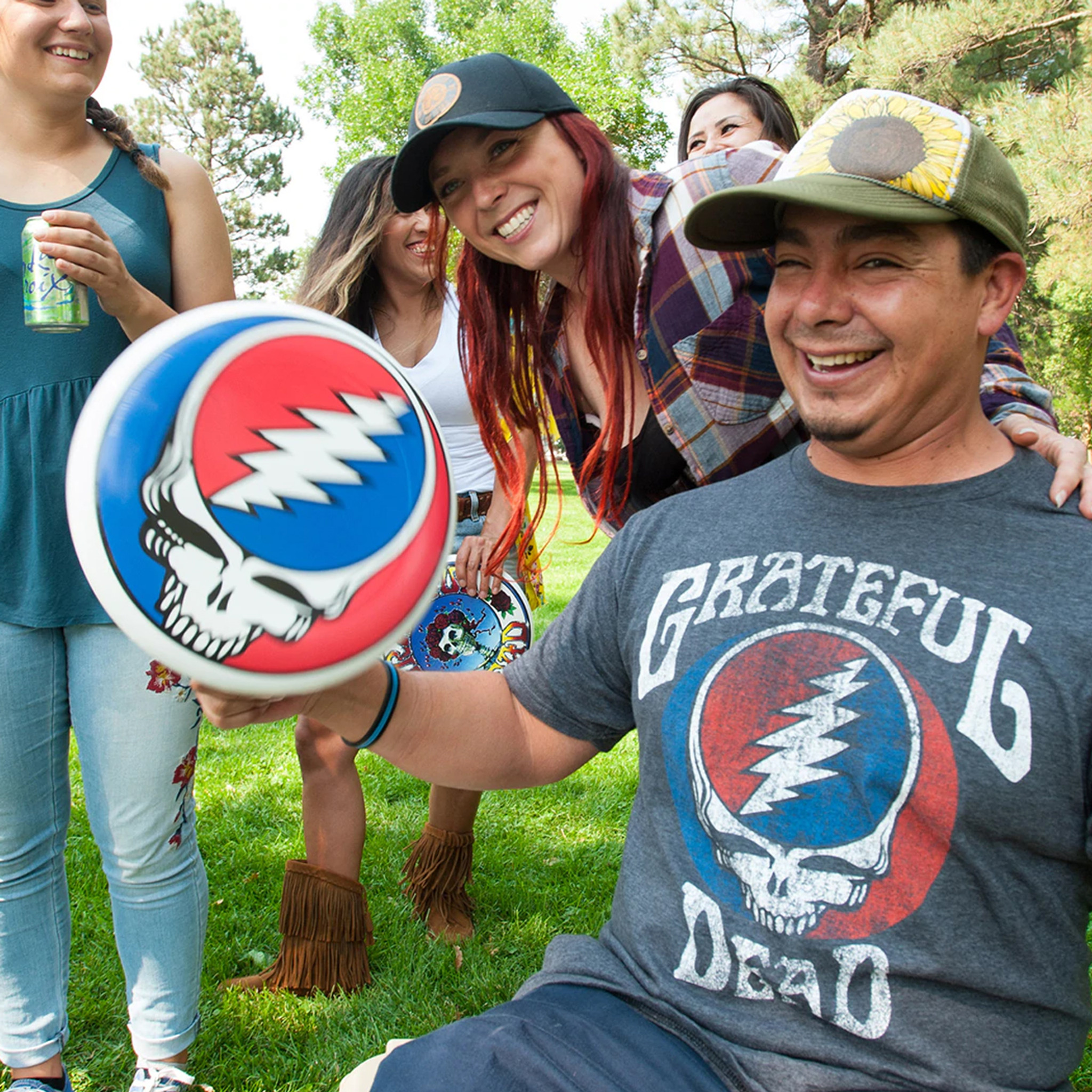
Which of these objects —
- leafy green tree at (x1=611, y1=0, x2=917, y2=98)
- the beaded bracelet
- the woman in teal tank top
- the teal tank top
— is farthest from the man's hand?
leafy green tree at (x1=611, y1=0, x2=917, y2=98)

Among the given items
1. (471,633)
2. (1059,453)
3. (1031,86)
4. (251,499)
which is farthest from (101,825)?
(1031,86)

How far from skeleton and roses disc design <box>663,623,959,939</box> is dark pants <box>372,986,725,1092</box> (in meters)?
0.22

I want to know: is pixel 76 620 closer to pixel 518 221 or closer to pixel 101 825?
pixel 101 825

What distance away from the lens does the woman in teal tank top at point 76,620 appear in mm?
2014

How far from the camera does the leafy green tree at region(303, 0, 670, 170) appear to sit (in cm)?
2542

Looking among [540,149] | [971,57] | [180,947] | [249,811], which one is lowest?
[249,811]

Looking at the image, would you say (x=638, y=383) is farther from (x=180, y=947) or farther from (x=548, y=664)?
(x=180, y=947)

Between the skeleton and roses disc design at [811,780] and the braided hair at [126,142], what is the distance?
160cm

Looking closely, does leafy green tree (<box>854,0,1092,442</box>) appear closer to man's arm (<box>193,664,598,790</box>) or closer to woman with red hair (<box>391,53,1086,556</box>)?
woman with red hair (<box>391,53,1086,556</box>)

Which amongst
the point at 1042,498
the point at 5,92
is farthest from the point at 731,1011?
the point at 5,92

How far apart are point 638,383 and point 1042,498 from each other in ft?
3.07

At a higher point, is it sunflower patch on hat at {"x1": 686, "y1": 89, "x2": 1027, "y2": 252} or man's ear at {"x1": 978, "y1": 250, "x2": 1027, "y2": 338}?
sunflower patch on hat at {"x1": 686, "y1": 89, "x2": 1027, "y2": 252}

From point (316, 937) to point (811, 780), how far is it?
1.93 meters

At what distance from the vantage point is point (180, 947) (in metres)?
2.21
